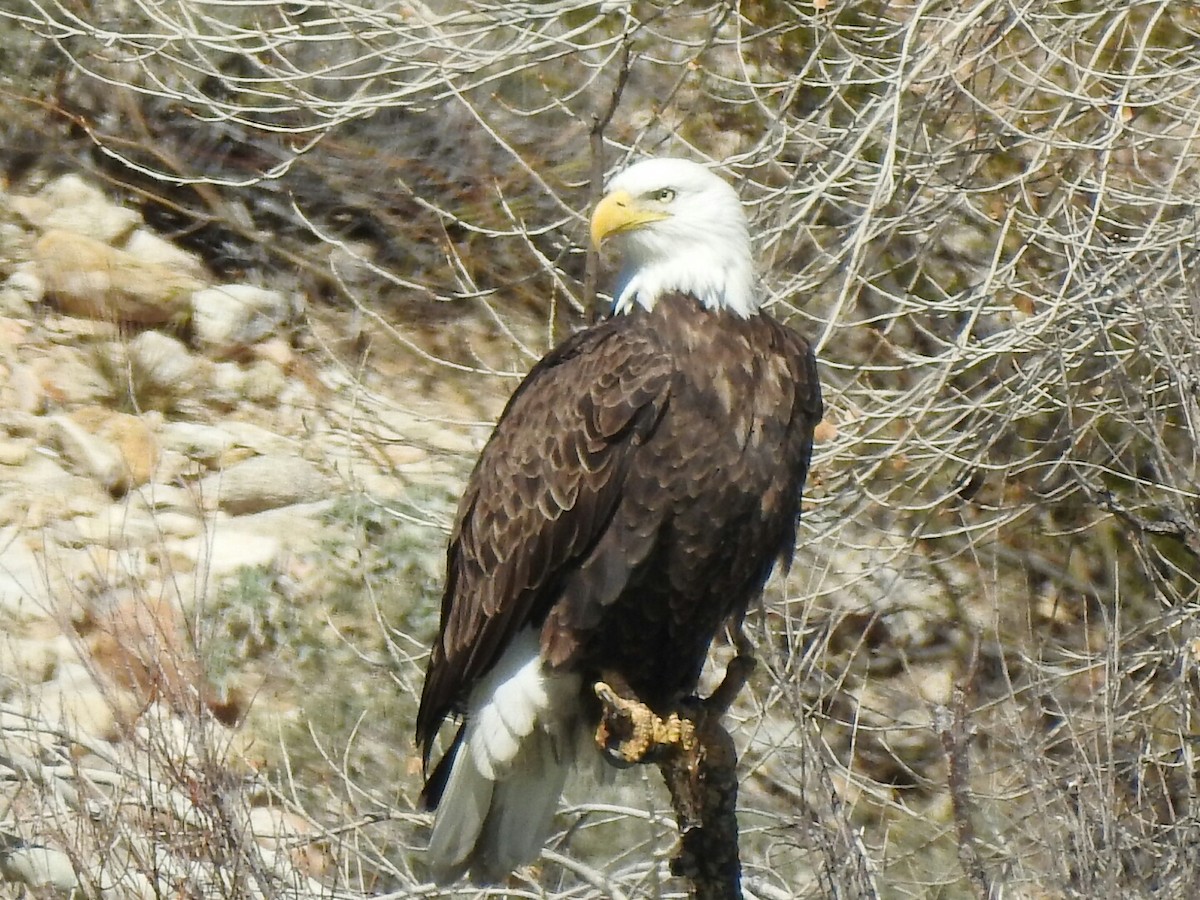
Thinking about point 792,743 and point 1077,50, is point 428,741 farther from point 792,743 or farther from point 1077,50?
point 1077,50

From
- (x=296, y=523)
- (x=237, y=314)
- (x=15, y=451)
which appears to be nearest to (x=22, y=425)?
(x=15, y=451)

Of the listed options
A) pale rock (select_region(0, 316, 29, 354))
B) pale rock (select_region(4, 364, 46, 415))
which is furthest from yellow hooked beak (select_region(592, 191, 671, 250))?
pale rock (select_region(0, 316, 29, 354))

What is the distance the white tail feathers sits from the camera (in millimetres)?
4500

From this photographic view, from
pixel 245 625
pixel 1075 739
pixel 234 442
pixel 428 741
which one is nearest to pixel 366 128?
pixel 234 442

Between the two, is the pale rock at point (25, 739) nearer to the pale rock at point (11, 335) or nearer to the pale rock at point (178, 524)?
the pale rock at point (178, 524)

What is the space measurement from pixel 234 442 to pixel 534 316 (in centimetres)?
180

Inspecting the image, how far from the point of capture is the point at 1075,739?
4.19m

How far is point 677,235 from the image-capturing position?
14.5 feet

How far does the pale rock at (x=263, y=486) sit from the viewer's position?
8.53 metres

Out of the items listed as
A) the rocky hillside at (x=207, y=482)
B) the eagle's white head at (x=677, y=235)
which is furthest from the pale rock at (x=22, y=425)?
the eagle's white head at (x=677, y=235)

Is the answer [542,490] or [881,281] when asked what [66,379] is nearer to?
[881,281]

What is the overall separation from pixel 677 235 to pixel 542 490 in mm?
735

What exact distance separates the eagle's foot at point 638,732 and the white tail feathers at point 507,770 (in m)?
0.22

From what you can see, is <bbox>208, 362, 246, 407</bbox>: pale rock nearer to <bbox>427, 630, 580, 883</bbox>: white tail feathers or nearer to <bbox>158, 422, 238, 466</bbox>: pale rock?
<bbox>158, 422, 238, 466</bbox>: pale rock
